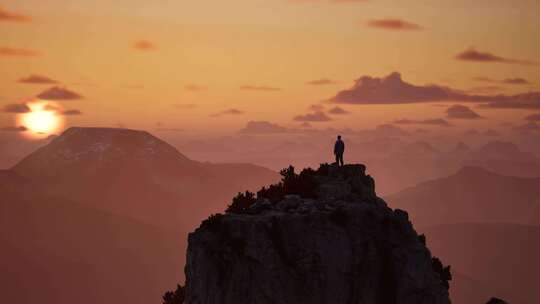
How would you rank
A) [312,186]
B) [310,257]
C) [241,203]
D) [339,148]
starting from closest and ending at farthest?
[310,257] → [241,203] → [312,186] → [339,148]

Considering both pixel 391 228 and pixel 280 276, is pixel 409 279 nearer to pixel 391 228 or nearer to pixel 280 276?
pixel 391 228

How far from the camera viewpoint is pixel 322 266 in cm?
5619

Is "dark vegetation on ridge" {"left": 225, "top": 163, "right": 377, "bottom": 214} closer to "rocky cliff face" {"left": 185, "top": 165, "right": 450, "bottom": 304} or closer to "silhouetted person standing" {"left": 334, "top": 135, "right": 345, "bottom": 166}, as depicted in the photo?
"rocky cliff face" {"left": 185, "top": 165, "right": 450, "bottom": 304}

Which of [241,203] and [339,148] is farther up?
[339,148]

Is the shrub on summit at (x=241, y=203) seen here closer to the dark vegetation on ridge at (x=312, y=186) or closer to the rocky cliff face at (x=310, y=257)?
the dark vegetation on ridge at (x=312, y=186)

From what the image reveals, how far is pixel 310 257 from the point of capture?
56.3 m

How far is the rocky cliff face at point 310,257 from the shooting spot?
55594 mm

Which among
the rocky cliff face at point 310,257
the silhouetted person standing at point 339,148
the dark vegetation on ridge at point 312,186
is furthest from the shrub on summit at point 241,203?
the silhouetted person standing at point 339,148

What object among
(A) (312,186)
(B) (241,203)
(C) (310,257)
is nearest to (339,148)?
(A) (312,186)

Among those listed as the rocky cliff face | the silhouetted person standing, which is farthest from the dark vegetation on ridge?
the silhouetted person standing

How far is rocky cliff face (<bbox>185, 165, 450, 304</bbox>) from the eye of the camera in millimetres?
55594

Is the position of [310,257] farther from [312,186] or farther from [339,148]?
[339,148]

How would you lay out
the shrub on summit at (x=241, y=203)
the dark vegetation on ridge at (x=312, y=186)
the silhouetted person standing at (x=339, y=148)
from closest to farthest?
1. the shrub on summit at (x=241, y=203)
2. the dark vegetation on ridge at (x=312, y=186)
3. the silhouetted person standing at (x=339, y=148)

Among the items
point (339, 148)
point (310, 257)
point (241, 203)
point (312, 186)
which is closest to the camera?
point (310, 257)
